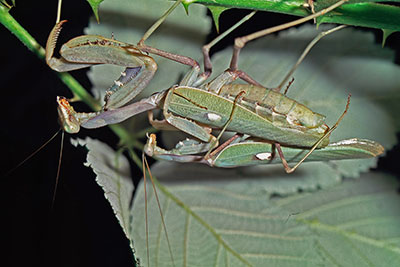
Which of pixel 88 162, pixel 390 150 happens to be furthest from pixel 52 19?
pixel 390 150

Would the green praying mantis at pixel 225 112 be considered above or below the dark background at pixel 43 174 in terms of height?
above

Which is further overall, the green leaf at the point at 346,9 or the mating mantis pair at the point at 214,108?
the mating mantis pair at the point at 214,108

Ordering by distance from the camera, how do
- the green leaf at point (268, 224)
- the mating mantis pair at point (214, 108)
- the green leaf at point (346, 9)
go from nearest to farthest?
the green leaf at point (346, 9) < the mating mantis pair at point (214, 108) < the green leaf at point (268, 224)

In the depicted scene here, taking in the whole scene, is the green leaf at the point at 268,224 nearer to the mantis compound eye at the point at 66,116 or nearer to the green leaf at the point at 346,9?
the mantis compound eye at the point at 66,116

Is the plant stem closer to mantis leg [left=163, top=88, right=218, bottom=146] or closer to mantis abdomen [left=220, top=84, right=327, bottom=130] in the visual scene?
mantis leg [left=163, top=88, right=218, bottom=146]

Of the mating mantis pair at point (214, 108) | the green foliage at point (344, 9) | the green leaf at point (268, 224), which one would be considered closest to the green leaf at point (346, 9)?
the green foliage at point (344, 9)

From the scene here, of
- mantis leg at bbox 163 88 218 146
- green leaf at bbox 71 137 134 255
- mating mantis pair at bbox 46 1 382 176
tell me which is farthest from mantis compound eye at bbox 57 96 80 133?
mantis leg at bbox 163 88 218 146
